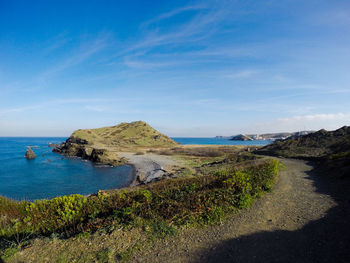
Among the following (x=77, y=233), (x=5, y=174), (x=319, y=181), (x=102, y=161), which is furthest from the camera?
(x=102, y=161)

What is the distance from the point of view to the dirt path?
5.32 metres

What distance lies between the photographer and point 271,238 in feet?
20.3

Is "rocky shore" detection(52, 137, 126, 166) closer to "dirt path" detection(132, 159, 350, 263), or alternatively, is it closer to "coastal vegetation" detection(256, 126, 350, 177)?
"coastal vegetation" detection(256, 126, 350, 177)

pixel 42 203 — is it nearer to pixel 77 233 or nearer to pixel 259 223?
pixel 77 233

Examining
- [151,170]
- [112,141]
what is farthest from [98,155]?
[112,141]

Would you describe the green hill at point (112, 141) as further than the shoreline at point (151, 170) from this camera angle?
Yes

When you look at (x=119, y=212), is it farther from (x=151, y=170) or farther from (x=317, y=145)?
(x=317, y=145)

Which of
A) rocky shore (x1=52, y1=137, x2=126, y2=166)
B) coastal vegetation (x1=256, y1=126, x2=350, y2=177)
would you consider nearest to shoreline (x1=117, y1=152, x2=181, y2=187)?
rocky shore (x1=52, y1=137, x2=126, y2=166)

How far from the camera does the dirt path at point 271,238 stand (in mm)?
5324

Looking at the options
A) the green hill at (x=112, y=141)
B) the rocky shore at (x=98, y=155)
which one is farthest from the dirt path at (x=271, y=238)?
the green hill at (x=112, y=141)

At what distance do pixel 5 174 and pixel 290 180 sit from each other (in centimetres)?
5242

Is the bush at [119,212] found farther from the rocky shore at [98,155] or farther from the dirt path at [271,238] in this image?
the rocky shore at [98,155]

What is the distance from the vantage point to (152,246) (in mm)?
5910

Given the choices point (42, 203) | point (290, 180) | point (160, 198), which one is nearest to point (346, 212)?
point (290, 180)
